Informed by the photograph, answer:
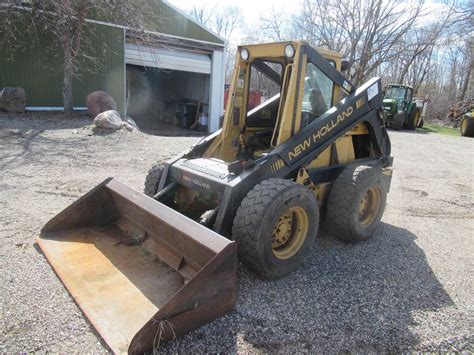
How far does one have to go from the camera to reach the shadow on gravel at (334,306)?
2756 millimetres

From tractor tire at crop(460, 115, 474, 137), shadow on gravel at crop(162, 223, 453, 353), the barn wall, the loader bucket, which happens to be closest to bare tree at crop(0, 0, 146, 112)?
the barn wall

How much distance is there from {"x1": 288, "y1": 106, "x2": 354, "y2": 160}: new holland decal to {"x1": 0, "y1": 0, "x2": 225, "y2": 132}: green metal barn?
11.6m

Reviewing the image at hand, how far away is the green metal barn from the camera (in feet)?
44.9

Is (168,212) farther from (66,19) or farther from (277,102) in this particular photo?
(66,19)

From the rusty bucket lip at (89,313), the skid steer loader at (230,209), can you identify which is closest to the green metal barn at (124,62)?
the skid steer loader at (230,209)

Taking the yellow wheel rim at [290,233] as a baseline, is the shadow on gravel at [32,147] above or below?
below

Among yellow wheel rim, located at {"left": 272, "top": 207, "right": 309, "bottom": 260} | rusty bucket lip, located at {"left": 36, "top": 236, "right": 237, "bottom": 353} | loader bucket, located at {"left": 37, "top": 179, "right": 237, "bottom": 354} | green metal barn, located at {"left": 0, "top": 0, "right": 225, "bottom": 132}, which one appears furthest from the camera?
green metal barn, located at {"left": 0, "top": 0, "right": 225, "bottom": 132}

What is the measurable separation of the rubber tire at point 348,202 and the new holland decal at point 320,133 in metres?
0.56

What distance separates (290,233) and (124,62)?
13.6 metres

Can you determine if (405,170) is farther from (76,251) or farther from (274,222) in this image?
(76,251)

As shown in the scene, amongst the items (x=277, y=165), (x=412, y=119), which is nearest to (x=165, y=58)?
(x=277, y=165)

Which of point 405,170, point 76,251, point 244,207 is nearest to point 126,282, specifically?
point 76,251

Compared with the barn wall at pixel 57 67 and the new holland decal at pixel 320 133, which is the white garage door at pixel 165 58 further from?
the new holland decal at pixel 320 133

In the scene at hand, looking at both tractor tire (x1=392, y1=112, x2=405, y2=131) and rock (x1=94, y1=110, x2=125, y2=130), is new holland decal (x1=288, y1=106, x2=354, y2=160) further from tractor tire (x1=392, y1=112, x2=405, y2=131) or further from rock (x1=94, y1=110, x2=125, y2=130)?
tractor tire (x1=392, y1=112, x2=405, y2=131)
